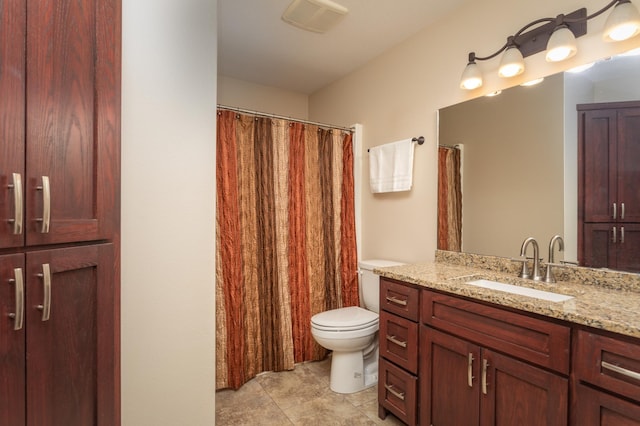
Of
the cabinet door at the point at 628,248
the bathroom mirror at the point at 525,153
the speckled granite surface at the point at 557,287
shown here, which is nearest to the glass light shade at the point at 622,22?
the bathroom mirror at the point at 525,153

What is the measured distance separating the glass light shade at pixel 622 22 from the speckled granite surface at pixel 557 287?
99cm

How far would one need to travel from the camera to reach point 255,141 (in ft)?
7.63

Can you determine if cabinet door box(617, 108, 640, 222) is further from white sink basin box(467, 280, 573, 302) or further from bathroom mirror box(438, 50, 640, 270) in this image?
white sink basin box(467, 280, 573, 302)

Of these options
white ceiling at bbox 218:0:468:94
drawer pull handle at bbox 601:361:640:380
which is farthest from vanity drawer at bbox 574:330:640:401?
white ceiling at bbox 218:0:468:94

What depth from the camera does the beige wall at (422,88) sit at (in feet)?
5.41

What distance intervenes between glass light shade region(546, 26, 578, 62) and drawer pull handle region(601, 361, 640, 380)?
1313mm

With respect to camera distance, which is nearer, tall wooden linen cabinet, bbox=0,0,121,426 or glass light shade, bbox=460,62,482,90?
tall wooden linen cabinet, bbox=0,0,121,426

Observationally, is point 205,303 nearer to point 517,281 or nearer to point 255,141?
point 255,141

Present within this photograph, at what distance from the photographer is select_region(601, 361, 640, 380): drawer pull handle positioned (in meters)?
0.92

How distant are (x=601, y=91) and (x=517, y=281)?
37.1 inches

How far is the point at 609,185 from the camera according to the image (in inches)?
55.7

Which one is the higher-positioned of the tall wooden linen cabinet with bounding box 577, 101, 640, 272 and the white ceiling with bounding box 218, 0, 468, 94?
the white ceiling with bounding box 218, 0, 468, 94

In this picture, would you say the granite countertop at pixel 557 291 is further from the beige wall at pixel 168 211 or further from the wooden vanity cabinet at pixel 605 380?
the beige wall at pixel 168 211

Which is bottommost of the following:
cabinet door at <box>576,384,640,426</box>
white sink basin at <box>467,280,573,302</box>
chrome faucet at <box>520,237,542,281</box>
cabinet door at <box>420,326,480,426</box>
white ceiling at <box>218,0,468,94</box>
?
cabinet door at <box>420,326,480,426</box>
